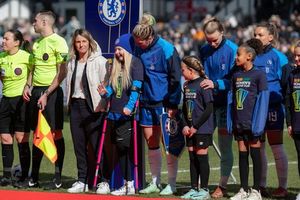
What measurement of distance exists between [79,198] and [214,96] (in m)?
1.90

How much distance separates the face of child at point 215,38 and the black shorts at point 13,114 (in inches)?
98.8

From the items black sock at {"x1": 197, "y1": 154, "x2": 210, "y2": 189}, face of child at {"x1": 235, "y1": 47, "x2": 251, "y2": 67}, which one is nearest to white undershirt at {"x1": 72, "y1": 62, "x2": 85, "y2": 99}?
black sock at {"x1": 197, "y1": 154, "x2": 210, "y2": 189}

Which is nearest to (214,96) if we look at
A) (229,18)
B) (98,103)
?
(98,103)

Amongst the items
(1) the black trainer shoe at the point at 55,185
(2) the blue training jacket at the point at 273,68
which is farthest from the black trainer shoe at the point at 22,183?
(2) the blue training jacket at the point at 273,68

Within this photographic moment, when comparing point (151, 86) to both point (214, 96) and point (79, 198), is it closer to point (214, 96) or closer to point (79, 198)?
point (214, 96)

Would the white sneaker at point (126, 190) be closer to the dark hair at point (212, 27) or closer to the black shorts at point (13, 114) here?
the black shorts at point (13, 114)

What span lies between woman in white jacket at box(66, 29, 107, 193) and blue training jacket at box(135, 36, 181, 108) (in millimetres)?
531

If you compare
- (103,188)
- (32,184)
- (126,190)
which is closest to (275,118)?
(126,190)

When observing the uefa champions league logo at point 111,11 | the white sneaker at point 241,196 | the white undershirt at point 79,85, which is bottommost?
the white sneaker at point 241,196

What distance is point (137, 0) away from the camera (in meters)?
11.4

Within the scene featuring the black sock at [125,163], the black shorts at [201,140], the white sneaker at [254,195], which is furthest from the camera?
the black sock at [125,163]

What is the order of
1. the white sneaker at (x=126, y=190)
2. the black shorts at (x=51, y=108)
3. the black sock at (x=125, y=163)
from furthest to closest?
the black shorts at (x=51, y=108) → the black sock at (x=125, y=163) → the white sneaker at (x=126, y=190)

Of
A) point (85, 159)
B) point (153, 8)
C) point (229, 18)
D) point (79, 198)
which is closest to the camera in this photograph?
point (79, 198)

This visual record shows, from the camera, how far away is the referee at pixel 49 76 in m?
11.3
